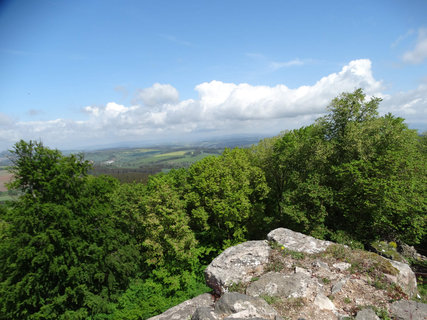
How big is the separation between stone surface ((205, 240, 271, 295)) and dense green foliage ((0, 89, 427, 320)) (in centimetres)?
581

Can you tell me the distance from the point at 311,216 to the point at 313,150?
7.96 m

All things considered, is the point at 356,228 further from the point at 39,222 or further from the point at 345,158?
the point at 39,222

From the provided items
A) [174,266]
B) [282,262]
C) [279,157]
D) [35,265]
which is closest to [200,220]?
[174,266]

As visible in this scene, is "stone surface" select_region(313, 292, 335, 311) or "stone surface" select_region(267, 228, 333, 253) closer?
"stone surface" select_region(313, 292, 335, 311)

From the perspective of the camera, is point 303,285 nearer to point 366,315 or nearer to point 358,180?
point 366,315

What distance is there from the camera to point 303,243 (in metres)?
16.9

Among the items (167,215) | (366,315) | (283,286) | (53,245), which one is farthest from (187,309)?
(53,245)

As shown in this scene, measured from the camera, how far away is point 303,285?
489 inches

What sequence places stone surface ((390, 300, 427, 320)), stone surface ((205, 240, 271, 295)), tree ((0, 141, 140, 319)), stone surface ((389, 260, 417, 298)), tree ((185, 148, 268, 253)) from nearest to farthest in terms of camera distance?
stone surface ((390, 300, 427, 320))
stone surface ((389, 260, 417, 298))
stone surface ((205, 240, 271, 295))
tree ((0, 141, 140, 319))
tree ((185, 148, 268, 253))

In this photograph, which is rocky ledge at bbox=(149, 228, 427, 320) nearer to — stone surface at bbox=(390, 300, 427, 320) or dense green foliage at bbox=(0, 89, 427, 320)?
stone surface at bbox=(390, 300, 427, 320)

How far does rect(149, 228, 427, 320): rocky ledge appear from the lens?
10734 mm

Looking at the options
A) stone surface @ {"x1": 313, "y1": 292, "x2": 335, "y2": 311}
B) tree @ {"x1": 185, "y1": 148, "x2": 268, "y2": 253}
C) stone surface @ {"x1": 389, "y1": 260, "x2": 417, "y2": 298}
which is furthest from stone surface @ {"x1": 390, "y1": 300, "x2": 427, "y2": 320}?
tree @ {"x1": 185, "y1": 148, "x2": 268, "y2": 253}

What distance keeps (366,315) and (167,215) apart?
1655 cm

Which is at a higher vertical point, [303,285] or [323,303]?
[303,285]
